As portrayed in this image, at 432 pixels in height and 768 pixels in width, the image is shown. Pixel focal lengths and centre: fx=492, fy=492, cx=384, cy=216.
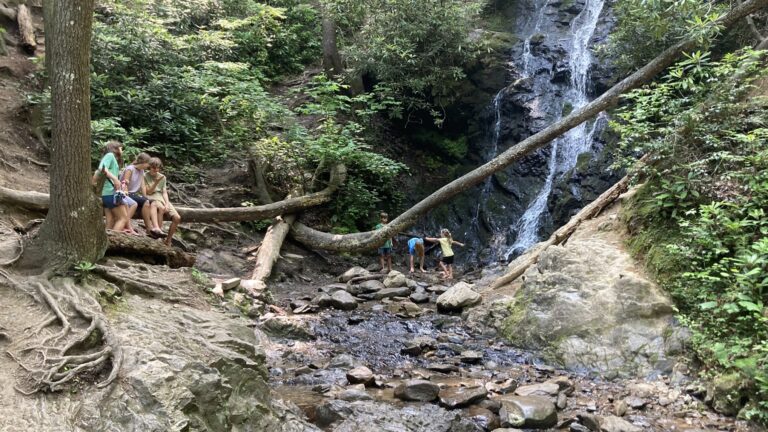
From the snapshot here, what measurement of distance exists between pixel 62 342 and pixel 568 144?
1439cm

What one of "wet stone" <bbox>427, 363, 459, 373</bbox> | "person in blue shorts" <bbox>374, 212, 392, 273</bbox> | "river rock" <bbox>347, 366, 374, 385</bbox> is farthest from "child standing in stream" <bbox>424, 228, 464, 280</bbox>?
"river rock" <bbox>347, 366, 374, 385</bbox>

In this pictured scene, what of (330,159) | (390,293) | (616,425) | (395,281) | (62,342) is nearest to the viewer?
(62,342)

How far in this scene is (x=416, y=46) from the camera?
15938 mm

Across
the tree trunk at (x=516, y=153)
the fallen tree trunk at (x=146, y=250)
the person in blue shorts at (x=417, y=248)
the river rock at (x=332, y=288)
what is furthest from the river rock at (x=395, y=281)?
the fallen tree trunk at (x=146, y=250)

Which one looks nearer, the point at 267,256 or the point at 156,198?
the point at 156,198

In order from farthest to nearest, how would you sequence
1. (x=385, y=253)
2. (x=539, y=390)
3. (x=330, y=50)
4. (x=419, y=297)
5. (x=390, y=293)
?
(x=330, y=50) < (x=385, y=253) < (x=390, y=293) < (x=419, y=297) < (x=539, y=390)

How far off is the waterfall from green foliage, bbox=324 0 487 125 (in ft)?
9.17

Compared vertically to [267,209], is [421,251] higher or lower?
lower

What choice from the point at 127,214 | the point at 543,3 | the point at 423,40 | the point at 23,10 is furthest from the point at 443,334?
the point at 543,3

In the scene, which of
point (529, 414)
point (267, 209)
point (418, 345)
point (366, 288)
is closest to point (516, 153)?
point (366, 288)

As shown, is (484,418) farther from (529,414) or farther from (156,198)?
(156,198)

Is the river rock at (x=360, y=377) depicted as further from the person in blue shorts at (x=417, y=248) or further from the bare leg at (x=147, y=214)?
the person in blue shorts at (x=417, y=248)

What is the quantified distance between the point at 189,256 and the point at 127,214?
1037mm

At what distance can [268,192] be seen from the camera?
1334 cm
